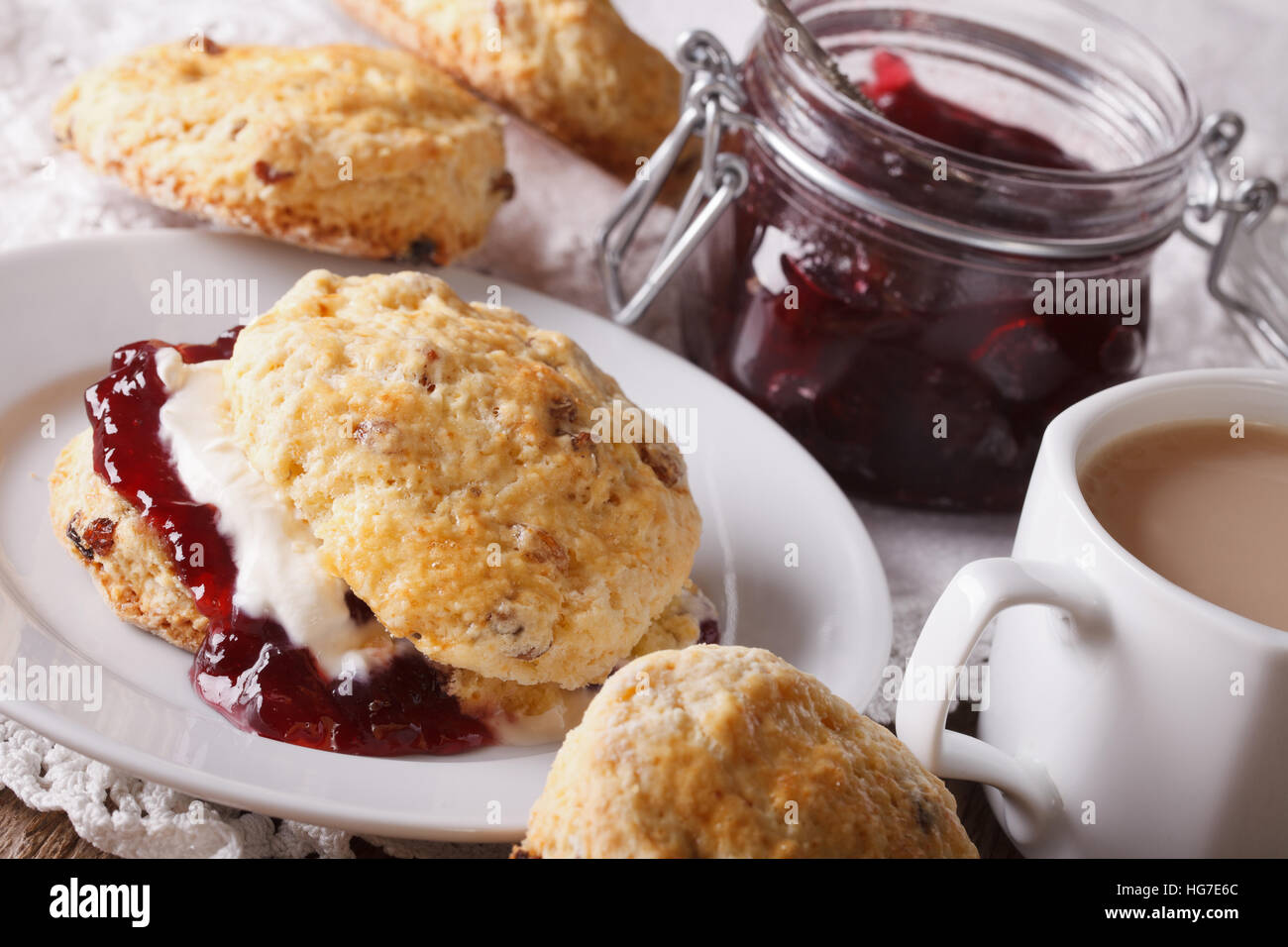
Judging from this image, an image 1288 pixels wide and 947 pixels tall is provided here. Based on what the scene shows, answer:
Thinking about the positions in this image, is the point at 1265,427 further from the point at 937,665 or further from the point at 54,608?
the point at 54,608

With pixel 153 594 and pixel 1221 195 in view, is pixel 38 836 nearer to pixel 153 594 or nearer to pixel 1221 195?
pixel 153 594

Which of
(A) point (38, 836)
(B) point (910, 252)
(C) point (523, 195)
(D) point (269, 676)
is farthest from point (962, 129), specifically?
(A) point (38, 836)

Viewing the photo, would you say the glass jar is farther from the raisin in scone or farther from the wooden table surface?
the wooden table surface

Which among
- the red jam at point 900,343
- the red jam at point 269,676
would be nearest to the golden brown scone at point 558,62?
the red jam at point 900,343

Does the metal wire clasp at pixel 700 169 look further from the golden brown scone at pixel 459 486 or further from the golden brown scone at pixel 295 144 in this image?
the golden brown scone at pixel 459 486

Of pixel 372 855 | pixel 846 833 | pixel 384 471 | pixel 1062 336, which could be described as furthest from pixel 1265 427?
pixel 372 855
